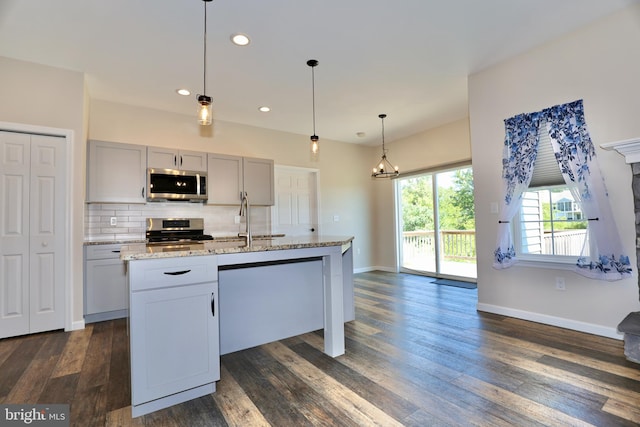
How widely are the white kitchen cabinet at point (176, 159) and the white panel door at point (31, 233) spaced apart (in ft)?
3.07

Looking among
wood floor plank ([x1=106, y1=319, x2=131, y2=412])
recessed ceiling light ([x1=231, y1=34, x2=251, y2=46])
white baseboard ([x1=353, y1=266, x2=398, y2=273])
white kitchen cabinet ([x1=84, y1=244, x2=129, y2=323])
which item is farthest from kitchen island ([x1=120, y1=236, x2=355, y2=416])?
white baseboard ([x1=353, y1=266, x2=398, y2=273])

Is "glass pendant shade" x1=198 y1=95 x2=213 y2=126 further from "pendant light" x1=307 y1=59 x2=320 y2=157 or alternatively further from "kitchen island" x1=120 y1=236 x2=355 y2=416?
"pendant light" x1=307 y1=59 x2=320 y2=157

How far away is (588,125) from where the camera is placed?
2.78 meters

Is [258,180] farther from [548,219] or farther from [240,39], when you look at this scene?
[548,219]

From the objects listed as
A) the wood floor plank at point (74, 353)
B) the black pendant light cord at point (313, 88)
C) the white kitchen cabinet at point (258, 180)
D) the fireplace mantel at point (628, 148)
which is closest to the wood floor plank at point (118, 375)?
the wood floor plank at point (74, 353)

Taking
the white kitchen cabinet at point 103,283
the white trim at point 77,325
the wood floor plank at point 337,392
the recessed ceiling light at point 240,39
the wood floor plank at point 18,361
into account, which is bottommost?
the wood floor plank at point 337,392

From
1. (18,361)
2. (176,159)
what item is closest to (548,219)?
(176,159)

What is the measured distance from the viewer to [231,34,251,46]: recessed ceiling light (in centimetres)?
278

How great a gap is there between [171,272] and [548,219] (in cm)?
350

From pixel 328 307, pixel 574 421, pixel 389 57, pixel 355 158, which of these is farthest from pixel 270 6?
pixel 355 158

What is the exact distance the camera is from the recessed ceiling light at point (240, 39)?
9.11 feet

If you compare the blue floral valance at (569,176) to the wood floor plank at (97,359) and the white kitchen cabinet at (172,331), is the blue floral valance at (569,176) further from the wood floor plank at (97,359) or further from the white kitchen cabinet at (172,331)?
the wood floor plank at (97,359)

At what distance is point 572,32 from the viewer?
285 cm

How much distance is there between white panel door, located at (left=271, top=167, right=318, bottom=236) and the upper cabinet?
0.52 m
